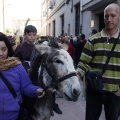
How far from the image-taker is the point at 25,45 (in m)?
4.65

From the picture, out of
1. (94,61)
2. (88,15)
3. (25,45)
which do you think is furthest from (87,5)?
(94,61)

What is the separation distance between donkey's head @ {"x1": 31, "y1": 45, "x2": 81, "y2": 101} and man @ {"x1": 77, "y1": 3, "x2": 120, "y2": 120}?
0.53m

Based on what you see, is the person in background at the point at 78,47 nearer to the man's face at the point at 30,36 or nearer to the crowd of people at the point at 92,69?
the man's face at the point at 30,36

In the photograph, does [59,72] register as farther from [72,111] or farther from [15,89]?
[72,111]

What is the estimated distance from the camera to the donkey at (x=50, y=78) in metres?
2.82

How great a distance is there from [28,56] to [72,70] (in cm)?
156

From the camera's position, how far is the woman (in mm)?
2664

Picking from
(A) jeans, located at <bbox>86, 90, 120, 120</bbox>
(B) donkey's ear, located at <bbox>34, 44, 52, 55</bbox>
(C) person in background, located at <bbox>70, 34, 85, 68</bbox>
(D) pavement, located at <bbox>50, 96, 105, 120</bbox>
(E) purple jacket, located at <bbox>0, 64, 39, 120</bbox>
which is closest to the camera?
(E) purple jacket, located at <bbox>0, 64, 39, 120</bbox>

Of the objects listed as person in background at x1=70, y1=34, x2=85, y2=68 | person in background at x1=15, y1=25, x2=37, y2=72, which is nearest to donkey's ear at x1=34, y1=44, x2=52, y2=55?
person in background at x1=15, y1=25, x2=37, y2=72

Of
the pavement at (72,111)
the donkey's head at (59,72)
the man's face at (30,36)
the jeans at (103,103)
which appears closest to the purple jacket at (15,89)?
the donkey's head at (59,72)

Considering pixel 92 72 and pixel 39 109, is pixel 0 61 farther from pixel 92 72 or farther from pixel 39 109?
pixel 92 72

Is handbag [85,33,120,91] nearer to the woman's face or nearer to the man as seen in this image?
the man

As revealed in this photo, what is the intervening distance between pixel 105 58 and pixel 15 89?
115cm

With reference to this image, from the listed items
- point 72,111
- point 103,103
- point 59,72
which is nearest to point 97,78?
point 103,103
